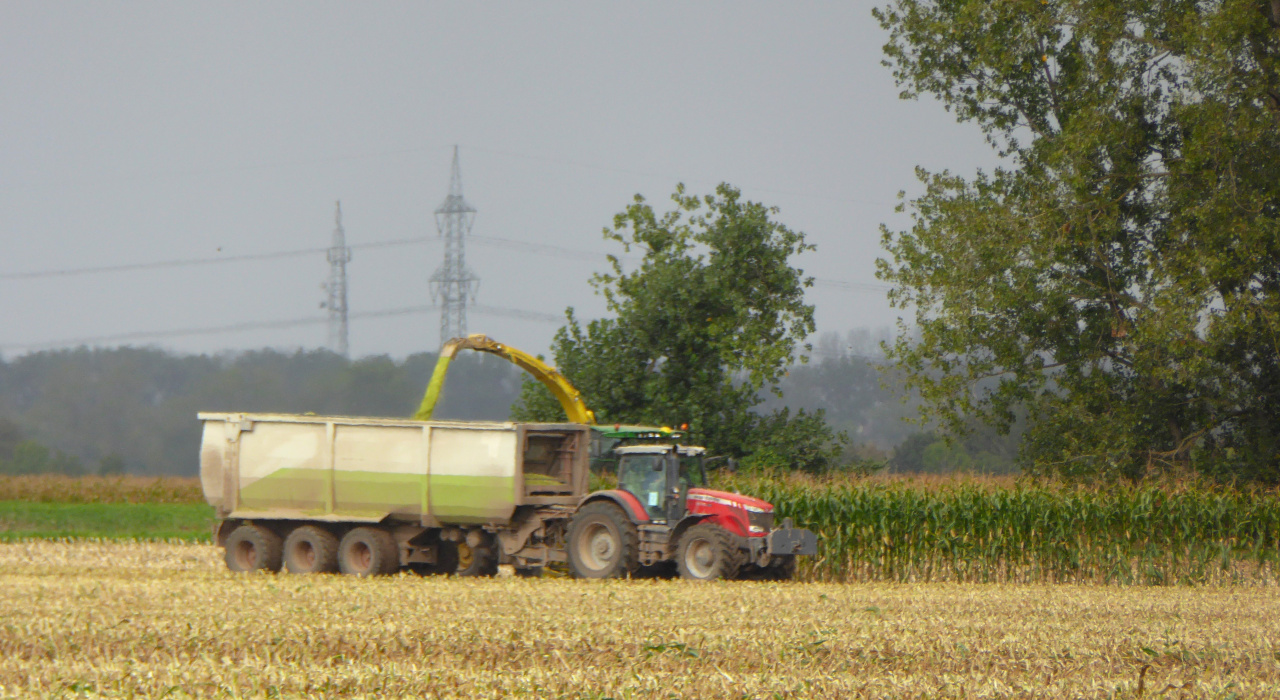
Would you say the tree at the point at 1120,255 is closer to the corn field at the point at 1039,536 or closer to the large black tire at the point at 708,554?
the corn field at the point at 1039,536

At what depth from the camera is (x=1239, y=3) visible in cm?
2395

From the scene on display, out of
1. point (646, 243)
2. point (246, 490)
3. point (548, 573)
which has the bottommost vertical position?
point (548, 573)

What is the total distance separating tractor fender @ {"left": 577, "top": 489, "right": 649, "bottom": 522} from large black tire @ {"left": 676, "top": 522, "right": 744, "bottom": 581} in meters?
0.67

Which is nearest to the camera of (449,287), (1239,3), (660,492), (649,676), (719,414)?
(649,676)

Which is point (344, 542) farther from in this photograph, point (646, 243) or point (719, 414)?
point (646, 243)

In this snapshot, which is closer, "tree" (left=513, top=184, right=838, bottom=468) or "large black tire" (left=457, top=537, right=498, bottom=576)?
"large black tire" (left=457, top=537, right=498, bottom=576)

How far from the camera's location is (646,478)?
17172 millimetres

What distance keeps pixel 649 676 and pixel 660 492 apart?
9140 mm

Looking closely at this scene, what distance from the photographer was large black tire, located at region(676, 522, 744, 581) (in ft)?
52.9

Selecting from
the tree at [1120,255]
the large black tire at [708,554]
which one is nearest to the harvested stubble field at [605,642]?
the large black tire at [708,554]

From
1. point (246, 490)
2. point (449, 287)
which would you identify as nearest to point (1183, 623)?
point (246, 490)

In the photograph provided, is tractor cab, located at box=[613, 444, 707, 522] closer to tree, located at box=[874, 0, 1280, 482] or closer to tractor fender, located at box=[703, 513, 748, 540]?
tractor fender, located at box=[703, 513, 748, 540]

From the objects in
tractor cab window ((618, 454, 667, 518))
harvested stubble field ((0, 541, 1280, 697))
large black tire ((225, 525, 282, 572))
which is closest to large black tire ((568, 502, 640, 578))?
tractor cab window ((618, 454, 667, 518))

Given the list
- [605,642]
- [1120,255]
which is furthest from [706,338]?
[605,642]
